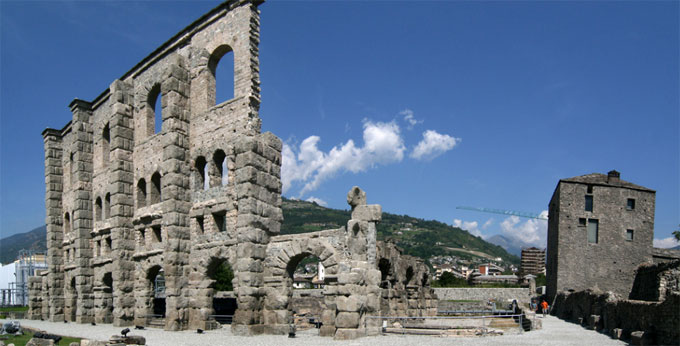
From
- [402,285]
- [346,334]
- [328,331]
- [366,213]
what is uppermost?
[366,213]

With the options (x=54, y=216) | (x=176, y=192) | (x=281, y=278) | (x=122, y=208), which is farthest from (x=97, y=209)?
(x=281, y=278)

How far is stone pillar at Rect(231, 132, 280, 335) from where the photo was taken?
710 inches

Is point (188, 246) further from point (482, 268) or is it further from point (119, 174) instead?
point (482, 268)

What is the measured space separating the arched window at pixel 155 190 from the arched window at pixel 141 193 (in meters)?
1.21

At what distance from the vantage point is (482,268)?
358 ft

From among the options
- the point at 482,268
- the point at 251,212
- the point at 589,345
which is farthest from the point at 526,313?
the point at 482,268

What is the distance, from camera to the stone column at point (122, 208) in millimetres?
24391

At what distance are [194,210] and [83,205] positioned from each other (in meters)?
11.7

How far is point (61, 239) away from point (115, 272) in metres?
11.2

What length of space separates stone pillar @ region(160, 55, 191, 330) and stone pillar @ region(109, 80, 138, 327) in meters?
4.23

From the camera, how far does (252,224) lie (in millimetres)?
18391

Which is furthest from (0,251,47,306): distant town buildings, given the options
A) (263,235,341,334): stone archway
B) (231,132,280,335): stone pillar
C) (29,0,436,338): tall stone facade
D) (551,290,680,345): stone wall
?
(551,290,680,345): stone wall

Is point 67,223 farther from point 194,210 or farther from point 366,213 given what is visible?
point 366,213

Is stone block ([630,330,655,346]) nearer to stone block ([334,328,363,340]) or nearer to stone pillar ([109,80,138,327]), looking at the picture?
stone block ([334,328,363,340])
